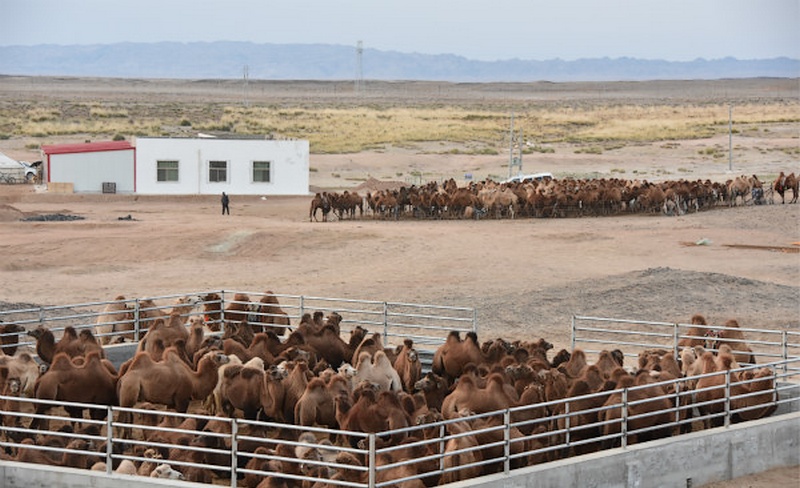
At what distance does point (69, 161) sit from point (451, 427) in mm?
39166

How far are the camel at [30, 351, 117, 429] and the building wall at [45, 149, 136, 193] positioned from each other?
34.9 meters

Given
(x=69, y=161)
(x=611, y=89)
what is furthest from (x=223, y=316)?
(x=611, y=89)

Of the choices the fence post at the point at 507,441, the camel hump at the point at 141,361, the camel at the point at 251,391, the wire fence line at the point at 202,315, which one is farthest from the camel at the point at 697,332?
the camel hump at the point at 141,361

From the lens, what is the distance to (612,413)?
13.9m

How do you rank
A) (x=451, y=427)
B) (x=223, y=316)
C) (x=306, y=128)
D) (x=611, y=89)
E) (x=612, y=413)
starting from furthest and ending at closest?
(x=611, y=89) → (x=306, y=128) → (x=223, y=316) → (x=612, y=413) → (x=451, y=427)

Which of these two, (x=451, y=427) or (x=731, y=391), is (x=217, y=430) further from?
(x=731, y=391)

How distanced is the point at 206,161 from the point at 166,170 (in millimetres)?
1468

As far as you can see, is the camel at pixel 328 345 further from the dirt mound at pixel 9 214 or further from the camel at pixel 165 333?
the dirt mound at pixel 9 214

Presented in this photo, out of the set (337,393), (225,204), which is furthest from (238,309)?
(225,204)

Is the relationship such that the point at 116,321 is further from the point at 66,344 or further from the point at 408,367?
the point at 408,367

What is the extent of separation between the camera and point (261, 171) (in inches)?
1984

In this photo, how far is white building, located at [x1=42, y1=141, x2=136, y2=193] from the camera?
49.2 m

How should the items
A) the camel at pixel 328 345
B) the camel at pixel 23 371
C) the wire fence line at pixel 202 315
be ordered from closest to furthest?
the camel at pixel 23 371, the camel at pixel 328 345, the wire fence line at pixel 202 315

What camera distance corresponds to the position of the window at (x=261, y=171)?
50.2 metres
